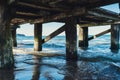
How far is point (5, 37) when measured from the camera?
19.5ft

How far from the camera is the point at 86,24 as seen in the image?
41.2 ft

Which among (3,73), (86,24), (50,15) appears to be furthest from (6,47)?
(86,24)

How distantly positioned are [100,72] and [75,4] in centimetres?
243

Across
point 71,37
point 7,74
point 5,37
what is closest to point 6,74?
point 7,74

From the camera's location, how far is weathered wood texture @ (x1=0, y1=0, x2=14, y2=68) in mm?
5906

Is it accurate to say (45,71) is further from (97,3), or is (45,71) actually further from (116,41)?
(116,41)

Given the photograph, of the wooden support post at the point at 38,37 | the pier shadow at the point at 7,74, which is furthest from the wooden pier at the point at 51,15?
the pier shadow at the point at 7,74

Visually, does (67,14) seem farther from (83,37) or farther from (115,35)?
(83,37)

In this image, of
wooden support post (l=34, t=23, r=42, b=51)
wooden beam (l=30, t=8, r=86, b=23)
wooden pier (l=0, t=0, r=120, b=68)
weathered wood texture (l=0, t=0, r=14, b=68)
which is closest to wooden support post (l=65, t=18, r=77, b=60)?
wooden pier (l=0, t=0, r=120, b=68)

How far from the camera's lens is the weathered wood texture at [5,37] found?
19.4 ft

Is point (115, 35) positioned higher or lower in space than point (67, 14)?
lower

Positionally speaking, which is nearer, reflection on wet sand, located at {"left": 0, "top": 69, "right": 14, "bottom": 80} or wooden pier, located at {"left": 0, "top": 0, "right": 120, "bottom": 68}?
reflection on wet sand, located at {"left": 0, "top": 69, "right": 14, "bottom": 80}

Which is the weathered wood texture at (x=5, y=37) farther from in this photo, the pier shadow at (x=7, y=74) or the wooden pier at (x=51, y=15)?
the pier shadow at (x=7, y=74)

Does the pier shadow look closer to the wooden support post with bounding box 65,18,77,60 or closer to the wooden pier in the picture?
the wooden pier
